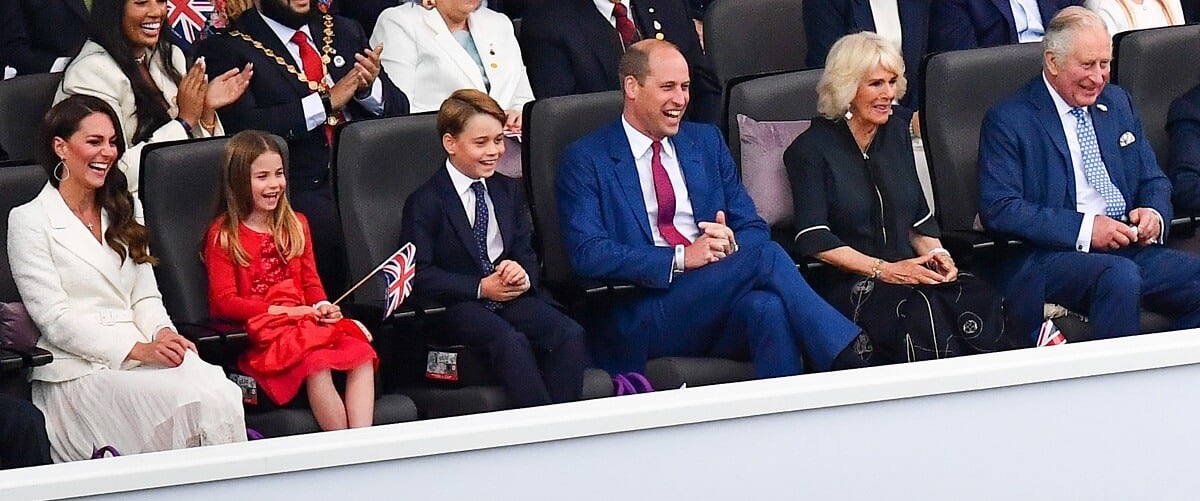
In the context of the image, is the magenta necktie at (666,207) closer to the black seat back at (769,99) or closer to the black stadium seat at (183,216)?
the black seat back at (769,99)

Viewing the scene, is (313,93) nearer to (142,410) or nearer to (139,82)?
(139,82)

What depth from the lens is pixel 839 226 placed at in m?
3.76

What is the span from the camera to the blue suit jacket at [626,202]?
11.5ft

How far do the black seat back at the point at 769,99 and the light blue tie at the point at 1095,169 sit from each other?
57 cm

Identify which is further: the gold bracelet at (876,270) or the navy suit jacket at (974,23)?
the navy suit jacket at (974,23)

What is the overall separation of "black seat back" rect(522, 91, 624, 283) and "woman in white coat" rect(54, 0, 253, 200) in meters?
0.66

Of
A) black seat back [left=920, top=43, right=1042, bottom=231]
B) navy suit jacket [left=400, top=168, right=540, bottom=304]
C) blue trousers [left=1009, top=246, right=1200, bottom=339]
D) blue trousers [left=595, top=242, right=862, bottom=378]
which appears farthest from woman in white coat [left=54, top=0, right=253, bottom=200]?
blue trousers [left=1009, top=246, right=1200, bottom=339]

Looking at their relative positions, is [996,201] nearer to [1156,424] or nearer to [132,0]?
[1156,424]

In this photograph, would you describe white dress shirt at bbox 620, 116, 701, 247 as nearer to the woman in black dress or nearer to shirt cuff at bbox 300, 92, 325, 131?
the woman in black dress

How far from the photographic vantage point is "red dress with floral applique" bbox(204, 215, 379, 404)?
327 cm

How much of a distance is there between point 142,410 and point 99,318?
0.72ft

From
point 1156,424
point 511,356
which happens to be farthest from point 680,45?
point 1156,424

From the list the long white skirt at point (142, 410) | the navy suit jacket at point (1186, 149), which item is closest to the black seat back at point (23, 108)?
the long white skirt at point (142, 410)

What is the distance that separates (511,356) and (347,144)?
0.58 metres
